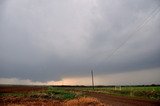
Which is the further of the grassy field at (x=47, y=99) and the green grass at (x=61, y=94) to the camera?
the green grass at (x=61, y=94)

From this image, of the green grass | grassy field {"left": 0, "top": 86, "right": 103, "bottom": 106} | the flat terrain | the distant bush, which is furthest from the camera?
the distant bush

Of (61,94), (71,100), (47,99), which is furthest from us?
(61,94)

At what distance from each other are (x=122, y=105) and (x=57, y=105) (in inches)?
311

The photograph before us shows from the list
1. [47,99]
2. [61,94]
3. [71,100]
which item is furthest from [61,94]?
[71,100]

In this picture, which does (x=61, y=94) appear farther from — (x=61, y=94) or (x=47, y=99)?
(x=47, y=99)

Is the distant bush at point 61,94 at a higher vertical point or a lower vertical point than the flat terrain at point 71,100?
higher

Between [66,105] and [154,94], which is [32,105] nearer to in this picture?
[66,105]

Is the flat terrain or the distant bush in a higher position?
the distant bush

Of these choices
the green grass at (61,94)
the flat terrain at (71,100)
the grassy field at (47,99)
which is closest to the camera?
the flat terrain at (71,100)

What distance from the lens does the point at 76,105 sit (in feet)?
110

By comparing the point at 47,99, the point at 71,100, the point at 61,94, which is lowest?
the point at 71,100

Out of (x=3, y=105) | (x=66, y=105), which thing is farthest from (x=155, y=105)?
(x=3, y=105)

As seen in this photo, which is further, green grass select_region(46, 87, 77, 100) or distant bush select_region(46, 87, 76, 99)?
distant bush select_region(46, 87, 76, 99)

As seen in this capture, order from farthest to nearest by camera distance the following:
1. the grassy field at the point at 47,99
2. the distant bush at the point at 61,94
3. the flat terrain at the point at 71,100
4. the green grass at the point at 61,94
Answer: the distant bush at the point at 61,94, the green grass at the point at 61,94, the grassy field at the point at 47,99, the flat terrain at the point at 71,100
